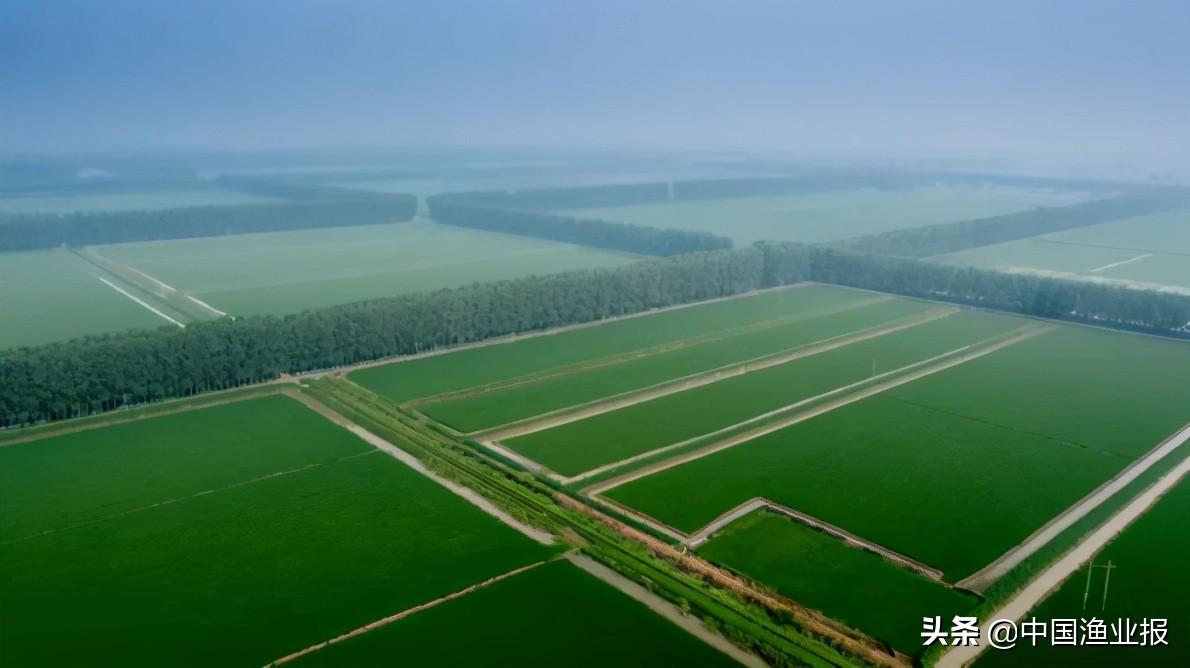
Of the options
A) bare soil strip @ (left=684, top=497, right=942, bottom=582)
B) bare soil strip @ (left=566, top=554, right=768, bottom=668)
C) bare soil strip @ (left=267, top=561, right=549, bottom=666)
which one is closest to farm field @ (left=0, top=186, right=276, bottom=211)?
bare soil strip @ (left=267, top=561, right=549, bottom=666)

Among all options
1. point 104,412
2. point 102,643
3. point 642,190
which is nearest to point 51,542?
point 102,643

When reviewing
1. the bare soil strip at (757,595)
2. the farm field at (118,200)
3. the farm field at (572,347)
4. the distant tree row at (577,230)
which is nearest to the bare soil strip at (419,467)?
the bare soil strip at (757,595)

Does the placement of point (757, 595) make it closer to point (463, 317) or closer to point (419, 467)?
point (419, 467)

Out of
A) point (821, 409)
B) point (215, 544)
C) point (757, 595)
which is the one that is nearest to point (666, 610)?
point (757, 595)

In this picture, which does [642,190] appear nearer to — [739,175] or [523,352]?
[739,175]

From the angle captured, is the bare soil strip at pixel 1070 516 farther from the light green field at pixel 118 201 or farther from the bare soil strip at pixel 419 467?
the light green field at pixel 118 201
